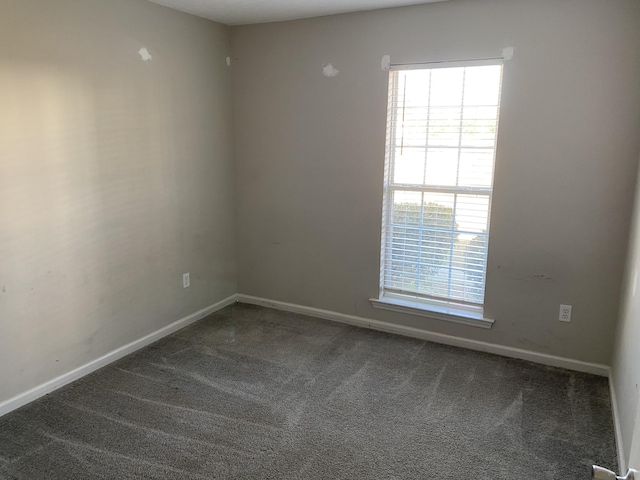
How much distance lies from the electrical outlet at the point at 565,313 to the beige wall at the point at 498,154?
0.12 feet

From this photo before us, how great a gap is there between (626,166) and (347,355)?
6.71 ft

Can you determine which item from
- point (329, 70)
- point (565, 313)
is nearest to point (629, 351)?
point (565, 313)

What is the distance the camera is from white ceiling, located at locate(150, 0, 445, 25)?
3049 millimetres

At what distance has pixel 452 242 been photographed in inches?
130

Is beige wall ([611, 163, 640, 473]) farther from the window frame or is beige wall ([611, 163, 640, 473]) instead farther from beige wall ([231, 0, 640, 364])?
the window frame

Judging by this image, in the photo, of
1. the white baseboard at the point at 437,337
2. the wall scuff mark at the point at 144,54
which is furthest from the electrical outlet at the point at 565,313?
the wall scuff mark at the point at 144,54

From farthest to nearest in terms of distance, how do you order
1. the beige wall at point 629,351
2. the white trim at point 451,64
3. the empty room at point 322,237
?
the white trim at point 451,64
the empty room at point 322,237
the beige wall at point 629,351

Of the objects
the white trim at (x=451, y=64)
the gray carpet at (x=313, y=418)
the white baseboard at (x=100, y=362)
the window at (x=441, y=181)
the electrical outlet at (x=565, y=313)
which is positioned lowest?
the gray carpet at (x=313, y=418)

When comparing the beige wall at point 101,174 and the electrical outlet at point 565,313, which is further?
the electrical outlet at point 565,313

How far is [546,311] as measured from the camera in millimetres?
3066

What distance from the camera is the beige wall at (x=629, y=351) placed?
206 centimetres

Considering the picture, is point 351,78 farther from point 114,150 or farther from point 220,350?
point 220,350

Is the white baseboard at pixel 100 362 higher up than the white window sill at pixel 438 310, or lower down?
lower down

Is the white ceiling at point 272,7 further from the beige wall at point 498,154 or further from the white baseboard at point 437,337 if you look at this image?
the white baseboard at point 437,337
